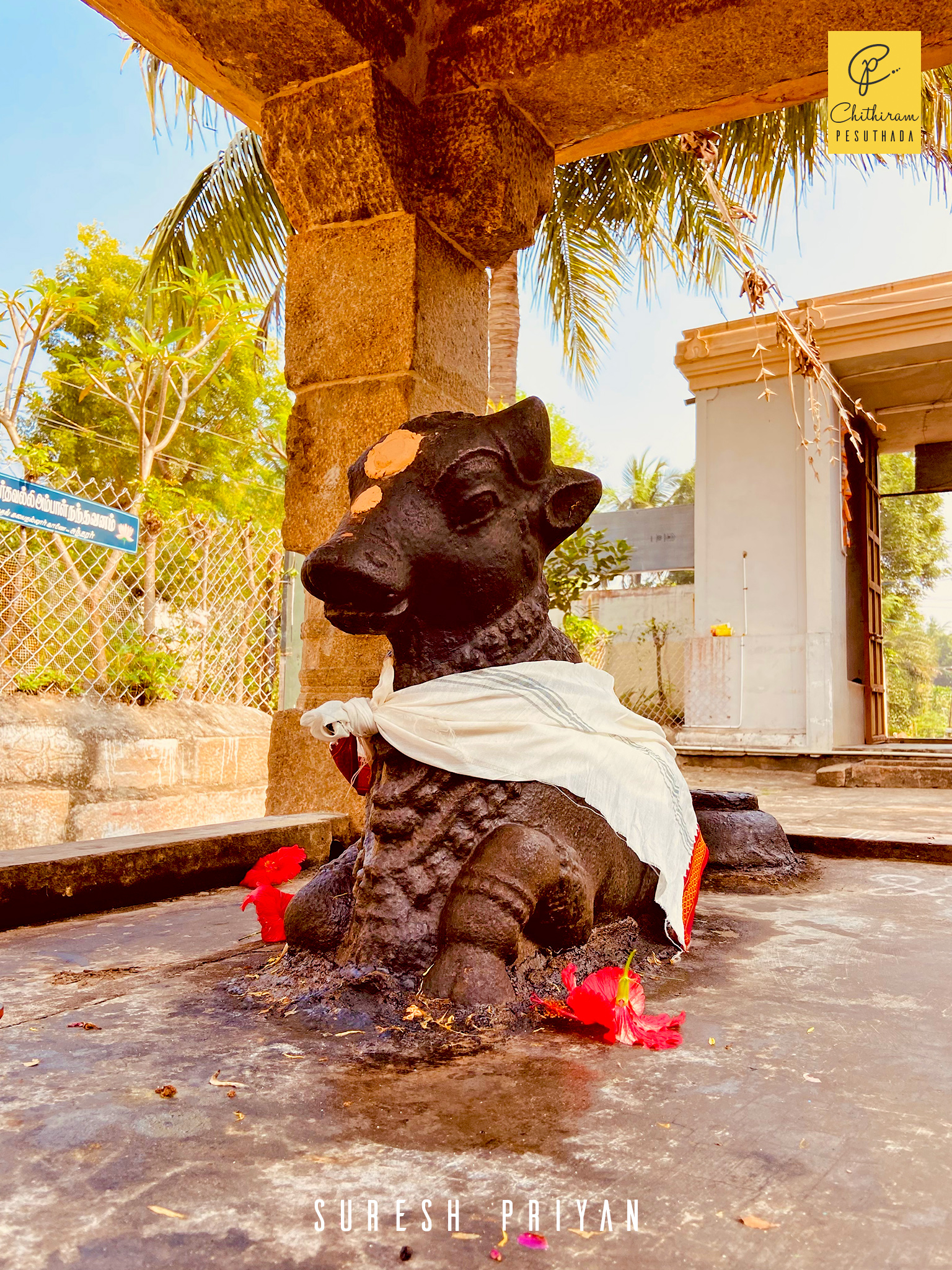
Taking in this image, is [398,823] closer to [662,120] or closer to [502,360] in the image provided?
[662,120]

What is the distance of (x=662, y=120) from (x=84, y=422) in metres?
17.1

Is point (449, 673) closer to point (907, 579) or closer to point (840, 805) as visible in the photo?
point (840, 805)

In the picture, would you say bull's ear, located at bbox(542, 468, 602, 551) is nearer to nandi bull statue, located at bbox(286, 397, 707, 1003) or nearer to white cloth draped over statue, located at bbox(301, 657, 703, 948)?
nandi bull statue, located at bbox(286, 397, 707, 1003)

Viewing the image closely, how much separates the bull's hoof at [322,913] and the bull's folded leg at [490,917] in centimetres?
28

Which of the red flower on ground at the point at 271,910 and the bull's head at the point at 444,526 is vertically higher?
the bull's head at the point at 444,526

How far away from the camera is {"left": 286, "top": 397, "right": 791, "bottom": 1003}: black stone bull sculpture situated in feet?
5.96

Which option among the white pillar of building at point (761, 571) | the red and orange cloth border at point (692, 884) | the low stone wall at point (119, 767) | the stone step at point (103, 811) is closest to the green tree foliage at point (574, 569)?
the white pillar of building at point (761, 571)

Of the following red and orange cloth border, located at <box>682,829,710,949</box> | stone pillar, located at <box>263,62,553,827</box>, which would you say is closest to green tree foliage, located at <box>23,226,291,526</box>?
stone pillar, located at <box>263,62,553,827</box>

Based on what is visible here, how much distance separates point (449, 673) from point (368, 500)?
386 millimetres

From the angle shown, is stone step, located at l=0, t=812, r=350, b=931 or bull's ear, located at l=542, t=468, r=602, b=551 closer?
bull's ear, located at l=542, t=468, r=602, b=551

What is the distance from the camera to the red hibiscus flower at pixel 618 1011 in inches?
65.1

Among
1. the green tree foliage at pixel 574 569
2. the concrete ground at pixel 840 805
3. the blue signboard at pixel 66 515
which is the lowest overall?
the concrete ground at pixel 840 805

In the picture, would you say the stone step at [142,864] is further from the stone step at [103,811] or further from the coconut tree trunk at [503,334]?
the coconut tree trunk at [503,334]

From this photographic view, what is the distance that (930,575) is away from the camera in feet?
83.0
